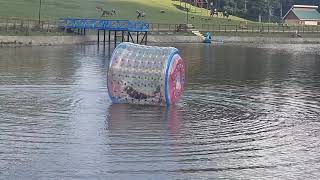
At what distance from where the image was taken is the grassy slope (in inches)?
3954

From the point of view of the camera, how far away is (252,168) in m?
11.4

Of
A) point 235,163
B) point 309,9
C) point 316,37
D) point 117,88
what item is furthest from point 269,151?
point 309,9

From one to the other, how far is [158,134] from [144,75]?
3765 mm

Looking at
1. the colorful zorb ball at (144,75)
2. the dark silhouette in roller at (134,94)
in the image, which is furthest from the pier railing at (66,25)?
the dark silhouette in roller at (134,94)

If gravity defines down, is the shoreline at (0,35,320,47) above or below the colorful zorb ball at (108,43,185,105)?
above

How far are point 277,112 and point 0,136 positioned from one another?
8016 millimetres

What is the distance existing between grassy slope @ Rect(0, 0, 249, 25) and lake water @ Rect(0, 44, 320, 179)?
72.1m

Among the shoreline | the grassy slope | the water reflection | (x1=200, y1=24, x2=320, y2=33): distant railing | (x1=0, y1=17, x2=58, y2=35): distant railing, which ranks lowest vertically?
the water reflection

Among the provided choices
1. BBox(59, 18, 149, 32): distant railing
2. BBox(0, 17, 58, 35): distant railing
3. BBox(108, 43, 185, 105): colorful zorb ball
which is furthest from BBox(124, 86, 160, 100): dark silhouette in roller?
BBox(59, 18, 149, 32): distant railing

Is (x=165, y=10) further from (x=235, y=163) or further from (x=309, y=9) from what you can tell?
(x=235, y=163)

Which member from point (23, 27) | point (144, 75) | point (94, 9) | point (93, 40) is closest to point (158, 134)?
point (144, 75)

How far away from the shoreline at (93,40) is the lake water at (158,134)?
35630 mm

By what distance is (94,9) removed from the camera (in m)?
117

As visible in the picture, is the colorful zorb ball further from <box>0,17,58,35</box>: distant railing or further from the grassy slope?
the grassy slope
